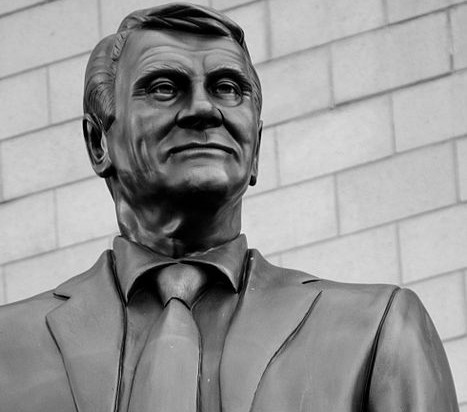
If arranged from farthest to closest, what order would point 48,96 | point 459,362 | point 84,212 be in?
point 48,96, point 84,212, point 459,362

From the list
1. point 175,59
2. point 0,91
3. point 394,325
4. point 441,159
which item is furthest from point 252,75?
point 0,91

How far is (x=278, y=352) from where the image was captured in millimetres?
7609

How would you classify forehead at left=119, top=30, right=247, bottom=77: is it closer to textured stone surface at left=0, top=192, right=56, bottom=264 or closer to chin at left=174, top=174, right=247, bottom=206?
chin at left=174, top=174, right=247, bottom=206

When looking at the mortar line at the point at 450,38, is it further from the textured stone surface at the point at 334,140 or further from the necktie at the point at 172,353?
the necktie at the point at 172,353

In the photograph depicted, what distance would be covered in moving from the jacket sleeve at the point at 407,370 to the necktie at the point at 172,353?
0.44 meters

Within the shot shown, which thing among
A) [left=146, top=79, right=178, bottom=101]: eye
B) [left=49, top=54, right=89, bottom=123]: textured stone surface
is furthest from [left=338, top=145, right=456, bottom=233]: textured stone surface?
[left=146, top=79, right=178, bottom=101]: eye

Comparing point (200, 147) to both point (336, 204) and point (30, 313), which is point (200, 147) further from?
point (336, 204)

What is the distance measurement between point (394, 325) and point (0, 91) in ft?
24.5

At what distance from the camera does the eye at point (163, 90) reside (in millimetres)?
7809

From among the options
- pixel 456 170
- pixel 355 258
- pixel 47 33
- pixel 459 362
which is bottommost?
pixel 459 362

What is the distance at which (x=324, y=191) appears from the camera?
13.8 m

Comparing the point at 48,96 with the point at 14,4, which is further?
the point at 14,4

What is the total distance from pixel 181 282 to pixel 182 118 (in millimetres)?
402

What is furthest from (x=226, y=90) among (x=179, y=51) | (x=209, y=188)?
(x=209, y=188)
